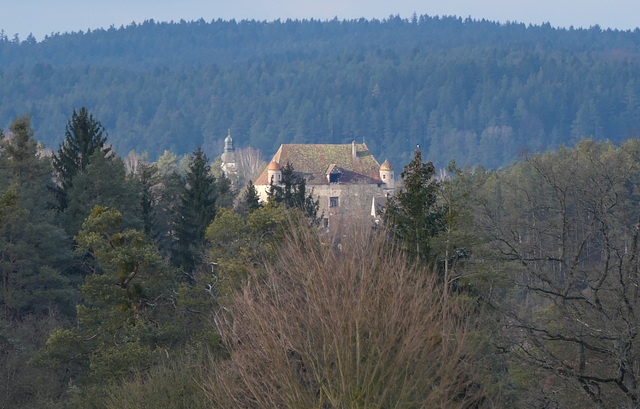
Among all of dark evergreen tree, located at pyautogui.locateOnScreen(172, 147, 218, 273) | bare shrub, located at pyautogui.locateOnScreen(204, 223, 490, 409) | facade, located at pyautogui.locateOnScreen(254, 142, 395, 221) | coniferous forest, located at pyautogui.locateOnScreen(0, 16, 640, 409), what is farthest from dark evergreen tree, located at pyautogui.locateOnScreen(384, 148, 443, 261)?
facade, located at pyautogui.locateOnScreen(254, 142, 395, 221)

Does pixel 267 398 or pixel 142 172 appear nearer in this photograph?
pixel 267 398

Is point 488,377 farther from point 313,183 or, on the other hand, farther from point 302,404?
point 313,183

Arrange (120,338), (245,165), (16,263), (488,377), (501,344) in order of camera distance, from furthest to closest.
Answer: (245,165) → (16,263) → (120,338) → (501,344) → (488,377)

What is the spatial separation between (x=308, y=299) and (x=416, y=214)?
11.4 meters

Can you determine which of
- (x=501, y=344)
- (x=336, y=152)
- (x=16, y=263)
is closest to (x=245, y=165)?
(x=336, y=152)

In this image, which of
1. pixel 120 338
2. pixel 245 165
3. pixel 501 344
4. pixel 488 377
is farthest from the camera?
pixel 245 165

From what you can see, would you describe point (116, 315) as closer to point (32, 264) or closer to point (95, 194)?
point (32, 264)

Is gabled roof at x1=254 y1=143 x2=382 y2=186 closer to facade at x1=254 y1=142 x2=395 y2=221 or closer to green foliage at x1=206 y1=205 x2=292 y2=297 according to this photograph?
facade at x1=254 y1=142 x2=395 y2=221

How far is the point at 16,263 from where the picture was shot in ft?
110

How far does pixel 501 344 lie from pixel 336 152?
107 m

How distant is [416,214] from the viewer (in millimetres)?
27844

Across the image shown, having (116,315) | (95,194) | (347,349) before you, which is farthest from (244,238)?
(347,349)

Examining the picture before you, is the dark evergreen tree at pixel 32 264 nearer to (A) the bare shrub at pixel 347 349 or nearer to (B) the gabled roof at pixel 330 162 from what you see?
(A) the bare shrub at pixel 347 349

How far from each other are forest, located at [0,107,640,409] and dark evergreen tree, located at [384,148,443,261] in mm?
72
